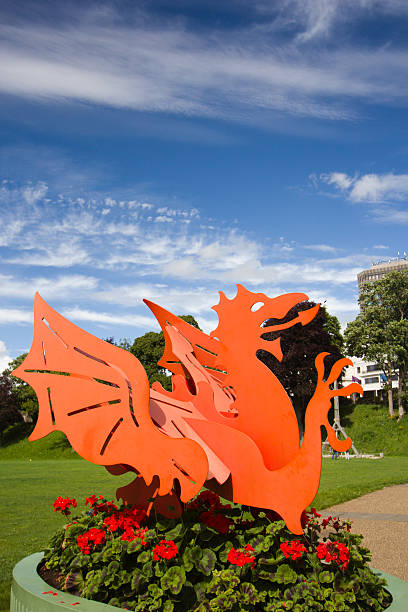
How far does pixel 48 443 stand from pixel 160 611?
1427 inches

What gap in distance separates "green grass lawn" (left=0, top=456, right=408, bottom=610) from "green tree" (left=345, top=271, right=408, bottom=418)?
50.4 feet

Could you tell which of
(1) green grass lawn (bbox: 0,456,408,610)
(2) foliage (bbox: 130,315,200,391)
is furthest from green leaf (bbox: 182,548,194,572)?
(2) foliage (bbox: 130,315,200,391)

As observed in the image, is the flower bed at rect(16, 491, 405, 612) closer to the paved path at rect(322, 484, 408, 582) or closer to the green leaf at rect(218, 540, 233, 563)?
the green leaf at rect(218, 540, 233, 563)

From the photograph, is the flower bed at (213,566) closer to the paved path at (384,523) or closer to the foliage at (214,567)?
the foliage at (214,567)

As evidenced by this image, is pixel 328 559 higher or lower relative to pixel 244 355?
lower

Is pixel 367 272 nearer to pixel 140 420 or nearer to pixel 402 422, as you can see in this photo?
pixel 402 422

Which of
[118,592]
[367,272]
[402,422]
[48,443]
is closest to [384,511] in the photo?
[118,592]

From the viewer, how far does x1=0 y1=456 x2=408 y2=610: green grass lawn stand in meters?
8.96

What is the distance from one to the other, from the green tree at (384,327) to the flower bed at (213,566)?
3430 centimetres

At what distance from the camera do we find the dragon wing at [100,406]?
4.90 m

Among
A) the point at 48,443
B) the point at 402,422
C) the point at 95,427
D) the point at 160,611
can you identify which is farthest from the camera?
the point at 48,443

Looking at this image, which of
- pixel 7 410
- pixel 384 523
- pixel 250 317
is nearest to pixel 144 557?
pixel 250 317

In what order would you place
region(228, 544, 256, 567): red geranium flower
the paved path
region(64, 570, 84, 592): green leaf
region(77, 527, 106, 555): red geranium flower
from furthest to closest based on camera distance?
the paved path < region(77, 527, 106, 555): red geranium flower < region(64, 570, 84, 592): green leaf < region(228, 544, 256, 567): red geranium flower

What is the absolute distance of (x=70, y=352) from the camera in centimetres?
552
